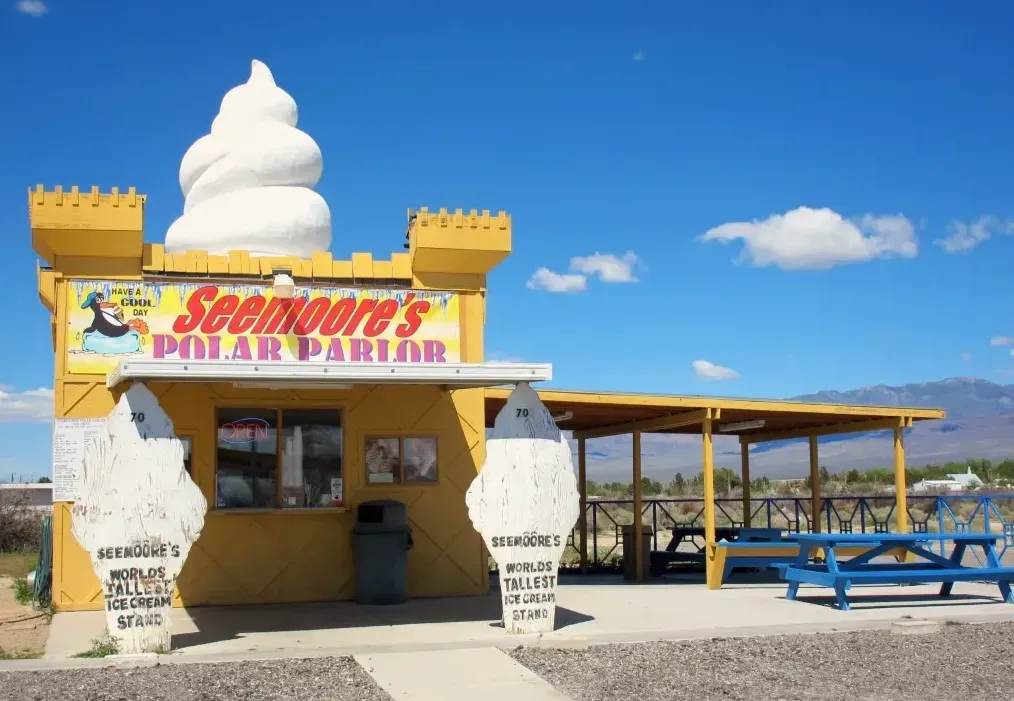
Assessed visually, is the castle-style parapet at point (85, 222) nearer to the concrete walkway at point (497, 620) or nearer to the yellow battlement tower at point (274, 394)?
the yellow battlement tower at point (274, 394)

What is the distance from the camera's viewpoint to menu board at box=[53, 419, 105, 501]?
46.2 ft

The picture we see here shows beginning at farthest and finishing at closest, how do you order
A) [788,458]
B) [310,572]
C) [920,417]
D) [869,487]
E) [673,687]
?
[788,458]
[869,487]
[920,417]
[310,572]
[673,687]

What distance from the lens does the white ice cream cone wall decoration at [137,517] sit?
10602 mm

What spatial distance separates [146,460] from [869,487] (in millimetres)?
48432

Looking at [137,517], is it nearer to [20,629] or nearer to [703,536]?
[20,629]

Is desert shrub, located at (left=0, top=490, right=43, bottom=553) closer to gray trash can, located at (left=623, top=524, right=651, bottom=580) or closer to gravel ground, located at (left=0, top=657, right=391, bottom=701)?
gray trash can, located at (left=623, top=524, right=651, bottom=580)

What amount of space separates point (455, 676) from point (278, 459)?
620 cm

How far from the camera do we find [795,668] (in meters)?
10.0

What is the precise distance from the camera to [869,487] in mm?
54031

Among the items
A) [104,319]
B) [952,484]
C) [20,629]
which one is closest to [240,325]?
[104,319]

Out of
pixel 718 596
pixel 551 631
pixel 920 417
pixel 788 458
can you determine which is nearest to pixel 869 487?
pixel 920 417

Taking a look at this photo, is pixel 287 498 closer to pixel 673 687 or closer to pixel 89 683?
pixel 89 683

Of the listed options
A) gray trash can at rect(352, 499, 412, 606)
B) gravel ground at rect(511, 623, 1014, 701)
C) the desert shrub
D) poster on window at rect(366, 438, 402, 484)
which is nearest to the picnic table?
poster on window at rect(366, 438, 402, 484)

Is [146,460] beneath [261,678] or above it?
above
